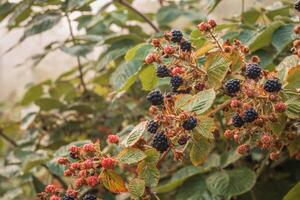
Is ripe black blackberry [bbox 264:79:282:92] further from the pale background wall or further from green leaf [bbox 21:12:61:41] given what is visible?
the pale background wall

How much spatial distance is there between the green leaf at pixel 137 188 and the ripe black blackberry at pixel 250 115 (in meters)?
0.20

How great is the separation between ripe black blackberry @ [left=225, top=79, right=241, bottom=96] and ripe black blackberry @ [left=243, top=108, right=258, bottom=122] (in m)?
0.04

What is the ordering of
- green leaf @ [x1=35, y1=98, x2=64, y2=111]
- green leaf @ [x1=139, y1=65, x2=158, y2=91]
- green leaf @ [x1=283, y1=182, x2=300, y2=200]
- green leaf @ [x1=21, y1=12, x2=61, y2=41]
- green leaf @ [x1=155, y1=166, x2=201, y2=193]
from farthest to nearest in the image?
green leaf @ [x1=35, y1=98, x2=64, y2=111] → green leaf @ [x1=21, y1=12, x2=61, y2=41] → green leaf @ [x1=155, y1=166, x2=201, y2=193] → green leaf @ [x1=139, y1=65, x2=158, y2=91] → green leaf @ [x1=283, y1=182, x2=300, y2=200]

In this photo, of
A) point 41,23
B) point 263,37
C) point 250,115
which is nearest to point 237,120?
point 250,115

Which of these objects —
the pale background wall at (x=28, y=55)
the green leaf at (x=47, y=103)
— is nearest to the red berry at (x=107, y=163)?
the green leaf at (x=47, y=103)

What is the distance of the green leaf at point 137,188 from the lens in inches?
34.2

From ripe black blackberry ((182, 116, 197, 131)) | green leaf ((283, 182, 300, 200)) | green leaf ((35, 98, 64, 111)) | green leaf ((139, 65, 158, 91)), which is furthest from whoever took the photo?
green leaf ((35, 98, 64, 111))

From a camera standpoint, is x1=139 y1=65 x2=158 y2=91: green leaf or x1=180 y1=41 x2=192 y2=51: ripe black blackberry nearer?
x1=180 y1=41 x2=192 y2=51: ripe black blackberry

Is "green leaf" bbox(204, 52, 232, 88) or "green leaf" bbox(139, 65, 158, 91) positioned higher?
"green leaf" bbox(204, 52, 232, 88)

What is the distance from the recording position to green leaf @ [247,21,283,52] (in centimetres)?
126

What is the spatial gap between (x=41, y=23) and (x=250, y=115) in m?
0.93

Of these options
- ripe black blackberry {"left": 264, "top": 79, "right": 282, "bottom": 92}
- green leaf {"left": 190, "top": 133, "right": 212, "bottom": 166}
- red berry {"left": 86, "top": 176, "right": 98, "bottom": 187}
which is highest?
ripe black blackberry {"left": 264, "top": 79, "right": 282, "bottom": 92}

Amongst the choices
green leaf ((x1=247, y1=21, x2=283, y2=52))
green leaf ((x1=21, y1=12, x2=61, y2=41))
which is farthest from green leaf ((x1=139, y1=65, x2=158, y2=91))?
green leaf ((x1=21, y1=12, x2=61, y2=41))

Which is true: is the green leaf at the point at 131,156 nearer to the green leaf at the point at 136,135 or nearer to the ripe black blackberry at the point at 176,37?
the green leaf at the point at 136,135
